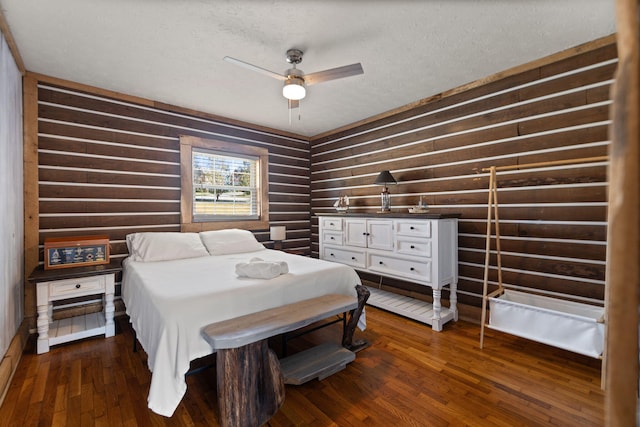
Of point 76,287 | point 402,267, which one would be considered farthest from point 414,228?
point 76,287

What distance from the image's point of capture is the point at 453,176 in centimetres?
333

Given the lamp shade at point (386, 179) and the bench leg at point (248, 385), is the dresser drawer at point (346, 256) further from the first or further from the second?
the bench leg at point (248, 385)

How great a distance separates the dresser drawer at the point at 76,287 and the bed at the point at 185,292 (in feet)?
0.79

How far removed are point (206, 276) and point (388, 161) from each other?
2819 mm

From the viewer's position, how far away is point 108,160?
3.35m

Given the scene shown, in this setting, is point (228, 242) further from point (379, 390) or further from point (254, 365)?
point (379, 390)

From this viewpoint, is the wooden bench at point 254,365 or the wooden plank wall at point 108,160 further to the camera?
the wooden plank wall at point 108,160

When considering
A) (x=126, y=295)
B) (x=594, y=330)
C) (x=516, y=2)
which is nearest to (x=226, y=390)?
(x=126, y=295)

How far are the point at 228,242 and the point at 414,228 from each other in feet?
7.38

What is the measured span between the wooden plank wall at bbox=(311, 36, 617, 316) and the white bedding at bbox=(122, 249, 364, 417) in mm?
1583

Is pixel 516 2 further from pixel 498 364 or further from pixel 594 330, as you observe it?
pixel 498 364

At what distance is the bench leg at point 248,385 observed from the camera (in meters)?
1.61

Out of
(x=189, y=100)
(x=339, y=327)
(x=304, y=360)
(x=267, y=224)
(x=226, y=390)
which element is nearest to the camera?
(x=226, y=390)

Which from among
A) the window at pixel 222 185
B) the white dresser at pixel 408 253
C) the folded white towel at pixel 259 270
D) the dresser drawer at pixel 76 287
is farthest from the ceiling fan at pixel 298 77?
the dresser drawer at pixel 76 287
